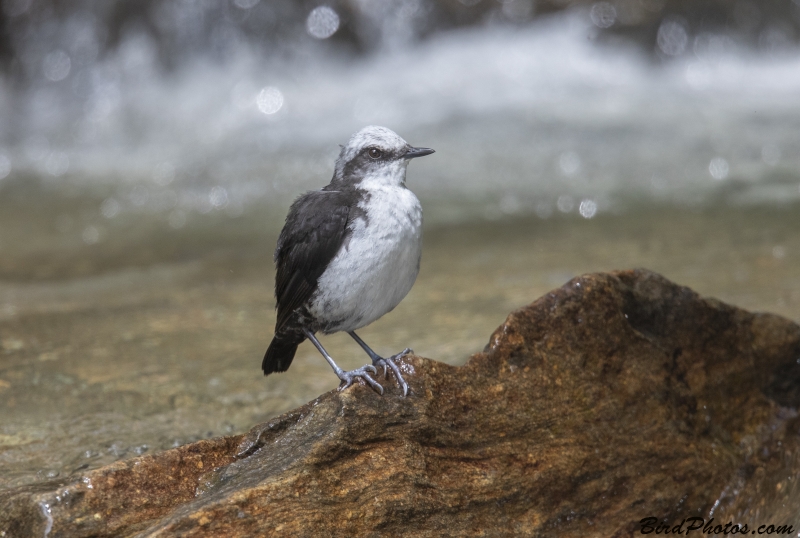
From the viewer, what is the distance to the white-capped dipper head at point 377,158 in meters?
4.26

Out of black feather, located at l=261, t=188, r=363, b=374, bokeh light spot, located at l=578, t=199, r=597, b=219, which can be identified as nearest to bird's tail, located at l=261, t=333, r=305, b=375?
black feather, located at l=261, t=188, r=363, b=374

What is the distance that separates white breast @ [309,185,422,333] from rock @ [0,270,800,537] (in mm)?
422

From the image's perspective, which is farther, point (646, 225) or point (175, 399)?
point (646, 225)

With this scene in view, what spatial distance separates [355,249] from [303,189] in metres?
8.56

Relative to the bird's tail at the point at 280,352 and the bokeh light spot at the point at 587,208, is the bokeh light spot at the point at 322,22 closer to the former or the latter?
the bokeh light spot at the point at 587,208

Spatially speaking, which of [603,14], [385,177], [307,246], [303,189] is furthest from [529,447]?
[603,14]

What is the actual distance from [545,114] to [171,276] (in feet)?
23.8

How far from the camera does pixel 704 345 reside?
4.35 m

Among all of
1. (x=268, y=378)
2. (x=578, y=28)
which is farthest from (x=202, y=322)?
(x=578, y=28)

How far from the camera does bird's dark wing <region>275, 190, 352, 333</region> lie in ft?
13.1

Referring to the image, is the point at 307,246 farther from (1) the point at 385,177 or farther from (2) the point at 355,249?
(1) the point at 385,177

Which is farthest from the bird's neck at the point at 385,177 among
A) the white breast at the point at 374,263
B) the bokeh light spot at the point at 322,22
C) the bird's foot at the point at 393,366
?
the bokeh light spot at the point at 322,22

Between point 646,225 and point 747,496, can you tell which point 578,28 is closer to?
point 646,225

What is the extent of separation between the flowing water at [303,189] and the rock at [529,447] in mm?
1062
